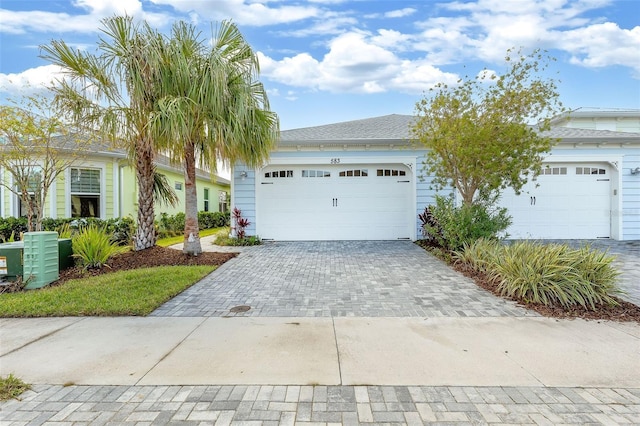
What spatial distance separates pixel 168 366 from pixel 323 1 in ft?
26.8

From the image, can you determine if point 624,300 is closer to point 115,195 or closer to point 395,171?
point 395,171

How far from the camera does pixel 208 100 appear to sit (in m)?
Answer: 6.26

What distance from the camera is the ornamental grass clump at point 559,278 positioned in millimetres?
4164

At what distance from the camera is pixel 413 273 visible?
241 inches


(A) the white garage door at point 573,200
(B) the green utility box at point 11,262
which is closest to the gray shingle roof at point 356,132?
(A) the white garage door at point 573,200

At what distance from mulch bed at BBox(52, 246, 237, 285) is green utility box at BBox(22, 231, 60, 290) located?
594 mm

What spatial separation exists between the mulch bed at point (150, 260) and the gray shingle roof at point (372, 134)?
4550mm

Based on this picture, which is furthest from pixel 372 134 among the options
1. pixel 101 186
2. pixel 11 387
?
pixel 11 387

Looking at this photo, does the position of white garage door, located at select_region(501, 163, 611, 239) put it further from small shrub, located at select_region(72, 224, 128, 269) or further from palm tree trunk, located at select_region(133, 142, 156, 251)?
small shrub, located at select_region(72, 224, 128, 269)

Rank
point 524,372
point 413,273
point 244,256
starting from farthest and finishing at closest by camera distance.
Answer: point 244,256, point 413,273, point 524,372

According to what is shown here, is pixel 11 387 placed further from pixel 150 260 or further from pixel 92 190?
pixel 92 190

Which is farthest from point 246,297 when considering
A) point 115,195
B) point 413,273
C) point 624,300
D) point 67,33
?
point 115,195

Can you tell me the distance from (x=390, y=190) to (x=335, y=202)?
76.2 inches

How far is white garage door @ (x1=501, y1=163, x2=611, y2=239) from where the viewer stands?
10016mm
